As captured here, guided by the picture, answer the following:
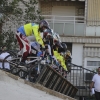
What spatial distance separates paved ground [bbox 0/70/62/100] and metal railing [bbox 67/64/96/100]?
5.51 metres

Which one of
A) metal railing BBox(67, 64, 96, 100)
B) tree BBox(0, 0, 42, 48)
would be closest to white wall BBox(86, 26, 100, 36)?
metal railing BBox(67, 64, 96, 100)

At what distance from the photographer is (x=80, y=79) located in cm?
1772

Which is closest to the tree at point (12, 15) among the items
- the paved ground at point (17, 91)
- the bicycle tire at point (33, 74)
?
the bicycle tire at point (33, 74)

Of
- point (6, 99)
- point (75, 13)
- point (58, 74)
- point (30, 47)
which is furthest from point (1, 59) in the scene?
point (75, 13)

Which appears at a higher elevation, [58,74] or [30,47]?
[30,47]

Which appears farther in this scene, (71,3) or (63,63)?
(71,3)

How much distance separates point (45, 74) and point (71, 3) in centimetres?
1314

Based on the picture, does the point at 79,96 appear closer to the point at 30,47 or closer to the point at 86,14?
the point at 30,47

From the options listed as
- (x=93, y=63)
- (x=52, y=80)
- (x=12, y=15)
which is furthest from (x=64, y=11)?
(x=52, y=80)

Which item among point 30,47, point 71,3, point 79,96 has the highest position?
point 71,3

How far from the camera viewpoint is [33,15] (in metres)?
17.7

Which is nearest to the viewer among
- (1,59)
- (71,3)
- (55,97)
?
(55,97)

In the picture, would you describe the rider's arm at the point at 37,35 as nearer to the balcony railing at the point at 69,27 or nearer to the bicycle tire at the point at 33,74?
the bicycle tire at the point at 33,74

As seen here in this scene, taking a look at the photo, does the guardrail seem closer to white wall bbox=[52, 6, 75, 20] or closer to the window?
the window
